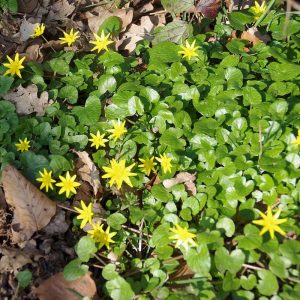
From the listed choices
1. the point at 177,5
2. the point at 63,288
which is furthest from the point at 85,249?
the point at 177,5

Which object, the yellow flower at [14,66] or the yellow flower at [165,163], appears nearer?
the yellow flower at [165,163]

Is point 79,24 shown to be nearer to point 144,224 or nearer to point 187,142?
point 187,142

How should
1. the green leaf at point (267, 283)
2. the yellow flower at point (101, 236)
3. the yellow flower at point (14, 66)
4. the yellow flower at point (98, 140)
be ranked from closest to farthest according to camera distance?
the green leaf at point (267, 283), the yellow flower at point (101, 236), the yellow flower at point (98, 140), the yellow flower at point (14, 66)

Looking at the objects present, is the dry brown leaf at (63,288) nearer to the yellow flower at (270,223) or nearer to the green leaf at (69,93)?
the yellow flower at (270,223)

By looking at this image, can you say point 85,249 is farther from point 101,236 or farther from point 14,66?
point 14,66

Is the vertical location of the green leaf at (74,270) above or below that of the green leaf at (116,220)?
below

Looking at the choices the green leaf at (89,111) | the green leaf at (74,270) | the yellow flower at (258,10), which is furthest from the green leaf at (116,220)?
the yellow flower at (258,10)

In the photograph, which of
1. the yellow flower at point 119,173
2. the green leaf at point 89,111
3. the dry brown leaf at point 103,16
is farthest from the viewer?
the dry brown leaf at point 103,16
